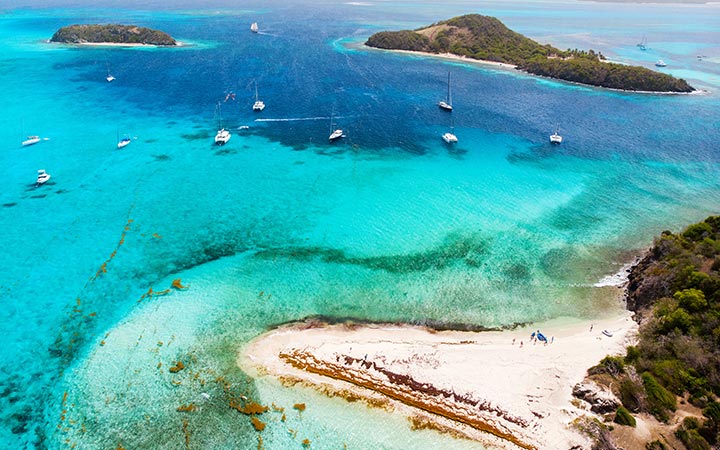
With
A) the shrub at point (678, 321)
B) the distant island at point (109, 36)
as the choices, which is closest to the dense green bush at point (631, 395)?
the shrub at point (678, 321)

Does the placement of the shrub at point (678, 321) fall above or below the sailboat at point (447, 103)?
below

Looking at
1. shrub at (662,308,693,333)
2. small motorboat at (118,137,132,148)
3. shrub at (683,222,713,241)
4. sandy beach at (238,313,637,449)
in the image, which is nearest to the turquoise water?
small motorboat at (118,137,132,148)

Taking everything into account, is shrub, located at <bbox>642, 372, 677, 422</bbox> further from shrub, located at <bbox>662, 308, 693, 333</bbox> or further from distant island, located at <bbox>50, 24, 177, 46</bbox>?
distant island, located at <bbox>50, 24, 177, 46</bbox>

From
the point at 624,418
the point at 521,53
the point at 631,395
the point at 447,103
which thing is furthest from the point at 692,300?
the point at 521,53

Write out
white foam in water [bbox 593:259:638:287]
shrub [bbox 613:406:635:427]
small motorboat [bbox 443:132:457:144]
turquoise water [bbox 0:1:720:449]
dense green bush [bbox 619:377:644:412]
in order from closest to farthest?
shrub [bbox 613:406:635:427]
dense green bush [bbox 619:377:644:412]
turquoise water [bbox 0:1:720:449]
white foam in water [bbox 593:259:638:287]
small motorboat [bbox 443:132:457:144]

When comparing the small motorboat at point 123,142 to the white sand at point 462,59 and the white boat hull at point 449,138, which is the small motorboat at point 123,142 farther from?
the white sand at point 462,59

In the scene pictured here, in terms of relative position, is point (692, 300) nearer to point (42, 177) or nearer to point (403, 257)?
point (403, 257)

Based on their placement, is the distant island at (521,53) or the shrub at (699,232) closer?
the shrub at (699,232)
